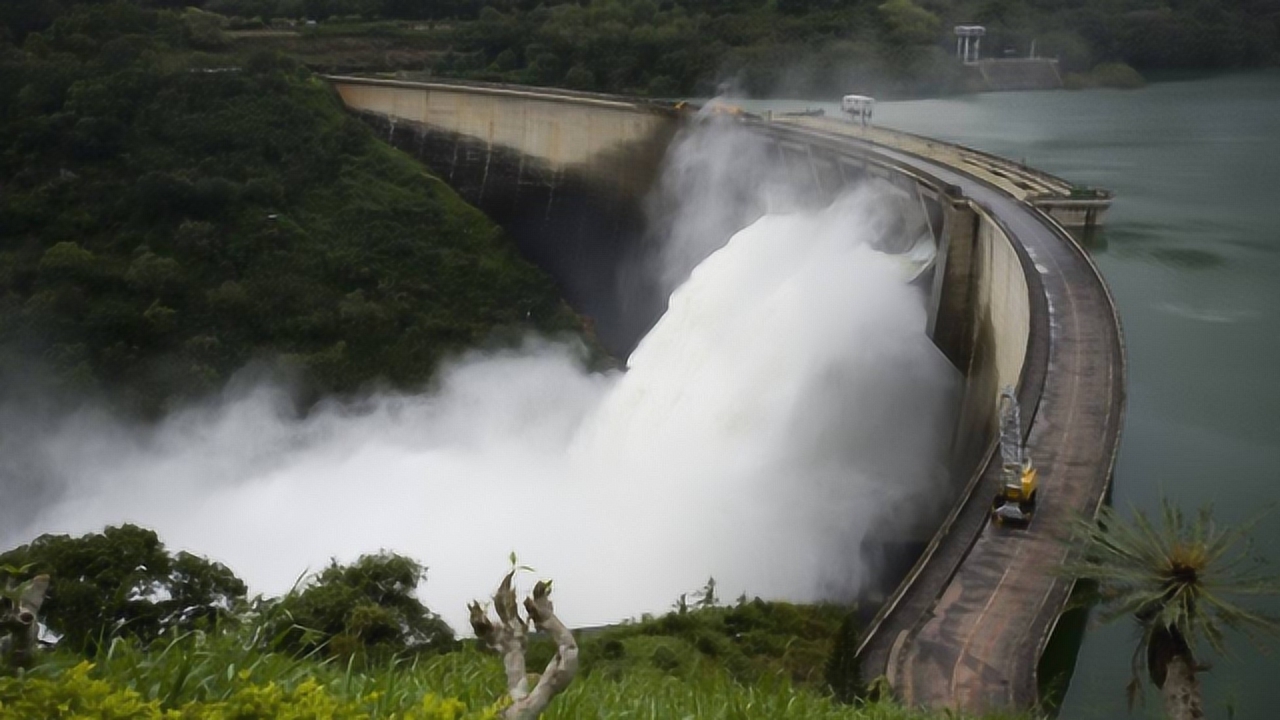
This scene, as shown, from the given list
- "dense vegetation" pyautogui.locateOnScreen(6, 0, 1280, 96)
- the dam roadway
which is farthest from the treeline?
"dense vegetation" pyautogui.locateOnScreen(6, 0, 1280, 96)

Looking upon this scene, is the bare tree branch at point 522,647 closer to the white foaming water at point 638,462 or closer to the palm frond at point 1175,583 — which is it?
the palm frond at point 1175,583

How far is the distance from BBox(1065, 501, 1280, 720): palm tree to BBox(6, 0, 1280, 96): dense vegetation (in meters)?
31.0

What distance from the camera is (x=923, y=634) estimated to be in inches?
358

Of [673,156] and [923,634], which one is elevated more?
[673,156]

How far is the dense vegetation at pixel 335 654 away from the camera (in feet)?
13.1

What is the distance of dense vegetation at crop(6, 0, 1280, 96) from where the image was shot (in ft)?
125

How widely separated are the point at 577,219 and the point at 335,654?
20.8m

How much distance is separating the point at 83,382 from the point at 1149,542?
20.1 meters

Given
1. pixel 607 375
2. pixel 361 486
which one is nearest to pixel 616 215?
pixel 607 375

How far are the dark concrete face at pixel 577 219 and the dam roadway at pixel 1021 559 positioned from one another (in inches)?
487

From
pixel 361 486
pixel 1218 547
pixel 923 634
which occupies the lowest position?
pixel 361 486

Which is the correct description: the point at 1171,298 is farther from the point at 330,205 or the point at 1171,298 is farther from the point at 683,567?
the point at 330,205

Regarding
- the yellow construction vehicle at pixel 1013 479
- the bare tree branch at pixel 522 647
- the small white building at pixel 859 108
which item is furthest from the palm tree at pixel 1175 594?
the small white building at pixel 859 108

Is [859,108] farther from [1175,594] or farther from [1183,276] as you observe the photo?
[1175,594]
